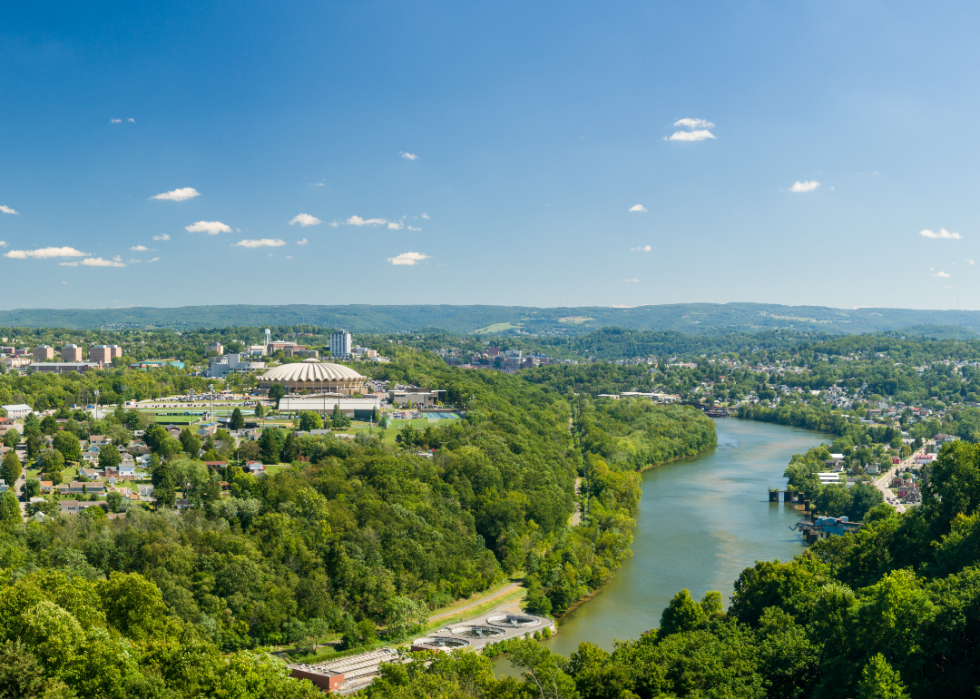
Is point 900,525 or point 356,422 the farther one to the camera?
point 356,422

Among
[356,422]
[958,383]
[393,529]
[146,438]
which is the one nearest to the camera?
[393,529]

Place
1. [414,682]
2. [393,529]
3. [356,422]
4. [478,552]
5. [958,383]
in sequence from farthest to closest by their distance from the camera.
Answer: [958,383], [356,422], [478,552], [393,529], [414,682]

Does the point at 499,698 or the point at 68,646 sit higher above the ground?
the point at 68,646

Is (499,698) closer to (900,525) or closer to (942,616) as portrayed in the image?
(942,616)

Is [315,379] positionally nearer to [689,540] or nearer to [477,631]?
[689,540]

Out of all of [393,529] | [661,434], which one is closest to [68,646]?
[393,529]

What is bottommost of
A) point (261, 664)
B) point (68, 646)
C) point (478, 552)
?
point (478, 552)

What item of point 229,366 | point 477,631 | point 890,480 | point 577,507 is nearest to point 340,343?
point 229,366
